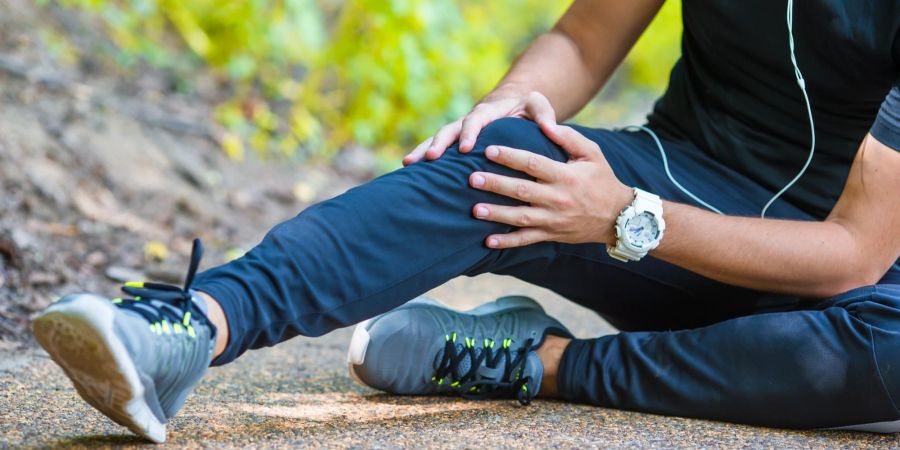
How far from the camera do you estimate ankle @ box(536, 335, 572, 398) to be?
A: 6.34ft

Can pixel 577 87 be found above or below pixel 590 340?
above

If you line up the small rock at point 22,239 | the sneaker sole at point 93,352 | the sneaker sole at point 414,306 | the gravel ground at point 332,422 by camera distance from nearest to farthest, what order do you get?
the sneaker sole at point 93,352 → the gravel ground at point 332,422 → the sneaker sole at point 414,306 → the small rock at point 22,239

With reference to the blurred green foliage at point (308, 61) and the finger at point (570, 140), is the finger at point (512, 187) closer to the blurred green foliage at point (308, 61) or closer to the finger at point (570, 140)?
the finger at point (570, 140)

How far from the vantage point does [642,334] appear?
1.91 m

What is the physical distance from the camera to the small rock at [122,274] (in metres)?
2.89

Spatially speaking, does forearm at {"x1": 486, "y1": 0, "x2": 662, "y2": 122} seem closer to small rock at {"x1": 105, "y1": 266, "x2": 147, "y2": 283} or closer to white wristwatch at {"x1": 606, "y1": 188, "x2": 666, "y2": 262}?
white wristwatch at {"x1": 606, "y1": 188, "x2": 666, "y2": 262}

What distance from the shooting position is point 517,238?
65.0 inches

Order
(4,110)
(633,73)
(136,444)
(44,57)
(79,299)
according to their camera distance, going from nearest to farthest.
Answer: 1. (79,299)
2. (136,444)
3. (4,110)
4. (44,57)
5. (633,73)

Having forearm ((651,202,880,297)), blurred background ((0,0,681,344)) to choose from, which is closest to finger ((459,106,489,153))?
forearm ((651,202,880,297))

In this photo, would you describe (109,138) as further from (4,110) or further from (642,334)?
(642,334)

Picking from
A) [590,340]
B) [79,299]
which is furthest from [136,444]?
[590,340]

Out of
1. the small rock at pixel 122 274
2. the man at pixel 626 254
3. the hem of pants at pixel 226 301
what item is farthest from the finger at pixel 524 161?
the small rock at pixel 122 274

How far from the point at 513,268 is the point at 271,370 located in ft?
2.30

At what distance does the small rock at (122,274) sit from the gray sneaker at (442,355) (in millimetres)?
1251
